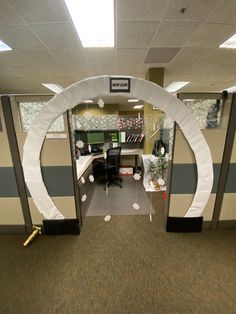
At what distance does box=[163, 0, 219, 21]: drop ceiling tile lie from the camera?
1.71m

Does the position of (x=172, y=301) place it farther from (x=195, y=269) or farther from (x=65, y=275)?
(x=65, y=275)

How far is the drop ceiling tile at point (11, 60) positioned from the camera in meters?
2.88

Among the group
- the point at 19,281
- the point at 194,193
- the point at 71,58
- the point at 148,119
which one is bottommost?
the point at 19,281

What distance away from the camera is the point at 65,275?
159cm

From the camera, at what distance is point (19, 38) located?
7.78ft

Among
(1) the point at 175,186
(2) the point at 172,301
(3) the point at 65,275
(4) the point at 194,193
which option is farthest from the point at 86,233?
(4) the point at 194,193

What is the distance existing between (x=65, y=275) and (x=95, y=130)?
347cm

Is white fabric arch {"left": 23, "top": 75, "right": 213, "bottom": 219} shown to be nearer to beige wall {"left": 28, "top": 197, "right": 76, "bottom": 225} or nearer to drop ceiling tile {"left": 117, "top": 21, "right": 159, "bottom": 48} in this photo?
beige wall {"left": 28, "top": 197, "right": 76, "bottom": 225}

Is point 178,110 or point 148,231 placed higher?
point 178,110

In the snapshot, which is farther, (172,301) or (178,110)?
(178,110)

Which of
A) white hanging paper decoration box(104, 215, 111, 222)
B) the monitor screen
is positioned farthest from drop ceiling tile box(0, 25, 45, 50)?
white hanging paper decoration box(104, 215, 111, 222)

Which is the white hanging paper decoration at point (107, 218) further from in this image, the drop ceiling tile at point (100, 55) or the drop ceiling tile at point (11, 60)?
the drop ceiling tile at point (11, 60)

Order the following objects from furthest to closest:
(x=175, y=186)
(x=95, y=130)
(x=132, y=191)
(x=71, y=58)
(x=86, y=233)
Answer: (x=95, y=130)
(x=132, y=191)
(x=71, y=58)
(x=86, y=233)
(x=175, y=186)

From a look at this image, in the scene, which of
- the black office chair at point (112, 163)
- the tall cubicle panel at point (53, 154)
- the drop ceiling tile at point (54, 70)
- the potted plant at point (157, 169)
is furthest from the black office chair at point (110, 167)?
the drop ceiling tile at point (54, 70)
